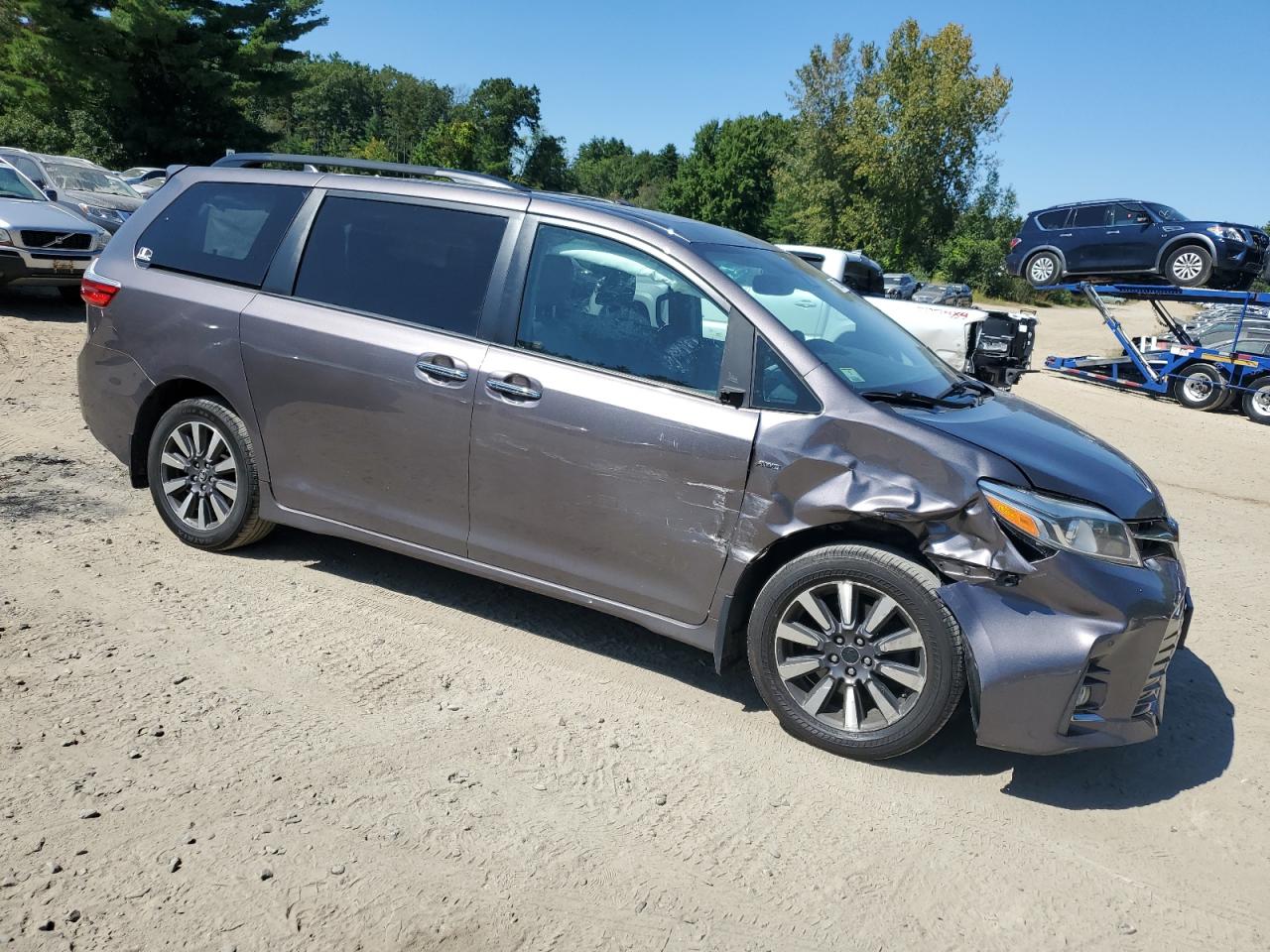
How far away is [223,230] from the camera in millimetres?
4938

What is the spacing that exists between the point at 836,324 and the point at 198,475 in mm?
3199

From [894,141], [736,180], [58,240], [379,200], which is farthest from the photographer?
[736,180]

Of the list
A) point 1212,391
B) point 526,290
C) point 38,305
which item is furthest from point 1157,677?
point 1212,391

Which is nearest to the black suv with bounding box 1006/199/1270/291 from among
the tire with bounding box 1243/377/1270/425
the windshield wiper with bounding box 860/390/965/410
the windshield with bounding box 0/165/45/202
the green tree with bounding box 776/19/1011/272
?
the tire with bounding box 1243/377/1270/425

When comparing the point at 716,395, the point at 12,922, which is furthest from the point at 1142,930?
the point at 12,922

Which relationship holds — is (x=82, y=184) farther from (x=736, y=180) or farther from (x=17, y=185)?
(x=736, y=180)

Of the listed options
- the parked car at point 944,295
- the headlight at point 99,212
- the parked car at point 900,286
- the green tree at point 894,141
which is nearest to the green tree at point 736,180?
the green tree at point 894,141

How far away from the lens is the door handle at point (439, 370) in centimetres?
412

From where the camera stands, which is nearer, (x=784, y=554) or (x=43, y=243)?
(x=784, y=554)

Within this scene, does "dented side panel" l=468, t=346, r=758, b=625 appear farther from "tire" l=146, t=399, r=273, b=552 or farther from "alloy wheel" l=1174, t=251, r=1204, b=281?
"alloy wheel" l=1174, t=251, r=1204, b=281

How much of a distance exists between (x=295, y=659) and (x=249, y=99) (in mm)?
42131

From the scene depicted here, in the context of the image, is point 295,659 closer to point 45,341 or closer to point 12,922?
point 12,922

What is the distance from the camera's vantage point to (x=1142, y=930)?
287cm

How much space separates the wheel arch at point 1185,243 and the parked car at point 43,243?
17.0 metres
